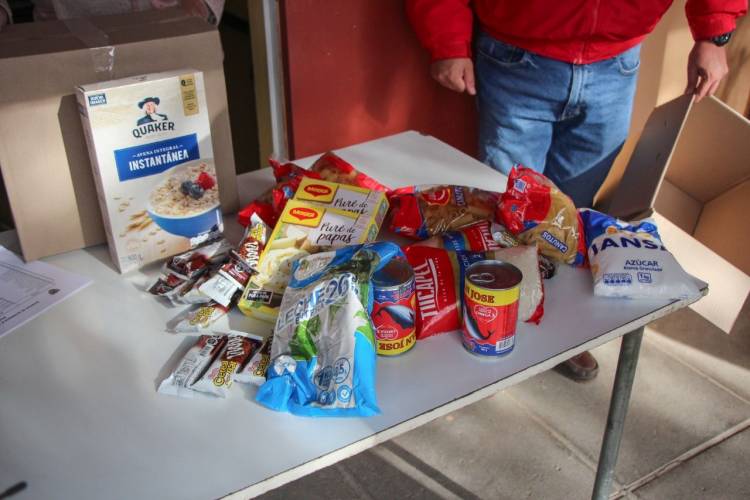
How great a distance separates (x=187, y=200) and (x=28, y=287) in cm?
31

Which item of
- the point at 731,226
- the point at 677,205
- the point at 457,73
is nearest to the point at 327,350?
the point at 457,73

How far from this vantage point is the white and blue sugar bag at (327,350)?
0.96 metres

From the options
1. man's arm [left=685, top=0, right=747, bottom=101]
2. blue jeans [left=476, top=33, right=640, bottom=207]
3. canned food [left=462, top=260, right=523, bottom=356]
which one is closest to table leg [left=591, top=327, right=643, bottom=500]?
canned food [left=462, top=260, right=523, bottom=356]

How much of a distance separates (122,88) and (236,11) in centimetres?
294

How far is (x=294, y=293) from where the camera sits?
3.52ft

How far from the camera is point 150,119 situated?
119 cm

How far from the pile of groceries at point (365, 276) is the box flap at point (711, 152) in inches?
33.8

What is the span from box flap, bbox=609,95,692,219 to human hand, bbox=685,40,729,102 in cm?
32

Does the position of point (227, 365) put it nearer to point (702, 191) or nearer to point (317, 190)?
point (317, 190)

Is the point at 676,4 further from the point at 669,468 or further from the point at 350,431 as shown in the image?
the point at 350,431

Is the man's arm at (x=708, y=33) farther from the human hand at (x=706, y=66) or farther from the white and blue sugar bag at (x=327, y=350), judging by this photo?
the white and blue sugar bag at (x=327, y=350)

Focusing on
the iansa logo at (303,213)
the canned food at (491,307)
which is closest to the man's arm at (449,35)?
the iansa logo at (303,213)

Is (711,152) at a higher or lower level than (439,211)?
lower

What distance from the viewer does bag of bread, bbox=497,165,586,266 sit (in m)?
1.24
